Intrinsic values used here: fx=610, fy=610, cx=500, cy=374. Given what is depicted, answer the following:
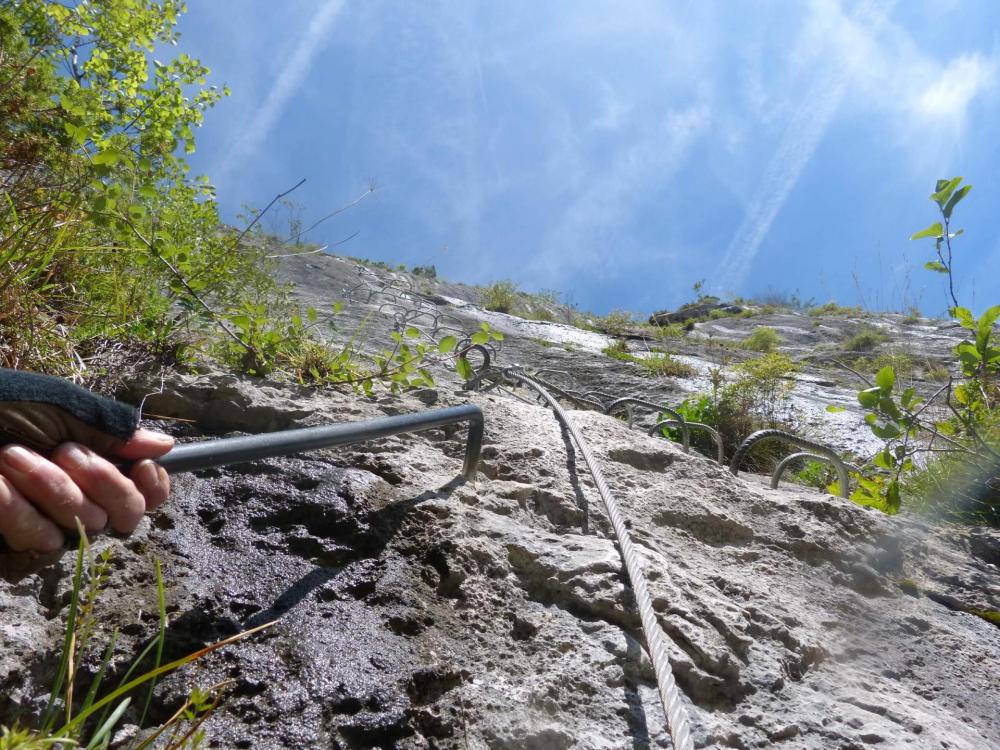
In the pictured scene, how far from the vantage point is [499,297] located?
14.7 meters

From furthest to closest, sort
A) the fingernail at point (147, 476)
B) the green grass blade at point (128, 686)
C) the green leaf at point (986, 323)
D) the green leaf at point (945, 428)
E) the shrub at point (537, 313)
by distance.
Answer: the shrub at point (537, 313), the green leaf at point (945, 428), the green leaf at point (986, 323), the fingernail at point (147, 476), the green grass blade at point (128, 686)

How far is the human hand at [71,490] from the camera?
2.66 ft

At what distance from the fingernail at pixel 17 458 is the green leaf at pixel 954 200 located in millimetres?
3477

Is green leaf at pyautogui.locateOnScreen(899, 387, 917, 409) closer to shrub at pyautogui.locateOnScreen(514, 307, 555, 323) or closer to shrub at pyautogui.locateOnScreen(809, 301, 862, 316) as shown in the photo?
shrub at pyautogui.locateOnScreen(514, 307, 555, 323)

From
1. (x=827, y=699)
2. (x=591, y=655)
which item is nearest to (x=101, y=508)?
(x=591, y=655)

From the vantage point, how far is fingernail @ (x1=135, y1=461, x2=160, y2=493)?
0.95m

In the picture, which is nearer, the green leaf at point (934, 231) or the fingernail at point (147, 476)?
the fingernail at point (147, 476)

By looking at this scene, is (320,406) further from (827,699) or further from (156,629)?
(827,699)

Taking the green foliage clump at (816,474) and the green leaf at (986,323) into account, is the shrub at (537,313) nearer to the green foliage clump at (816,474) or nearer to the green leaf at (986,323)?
the green foliage clump at (816,474)

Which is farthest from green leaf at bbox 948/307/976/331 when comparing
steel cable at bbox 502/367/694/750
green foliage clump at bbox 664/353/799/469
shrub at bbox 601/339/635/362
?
shrub at bbox 601/339/635/362

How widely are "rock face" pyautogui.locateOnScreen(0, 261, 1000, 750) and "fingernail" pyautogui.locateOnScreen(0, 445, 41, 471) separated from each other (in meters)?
0.28

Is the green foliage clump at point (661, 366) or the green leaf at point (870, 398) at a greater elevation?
the green foliage clump at point (661, 366)

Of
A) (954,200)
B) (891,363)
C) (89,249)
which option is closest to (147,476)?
(89,249)

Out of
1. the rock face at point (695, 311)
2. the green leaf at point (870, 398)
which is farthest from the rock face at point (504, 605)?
the rock face at point (695, 311)
